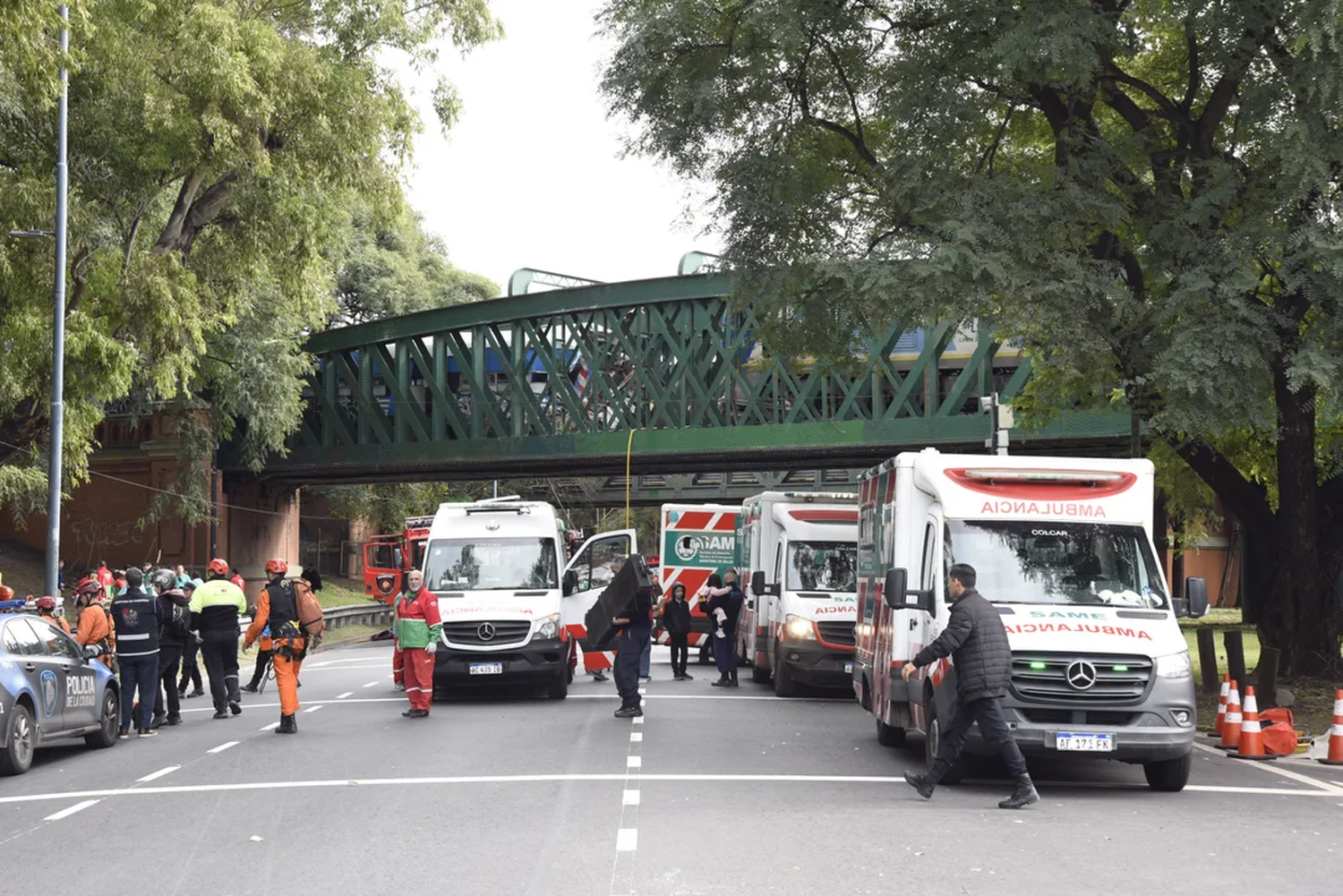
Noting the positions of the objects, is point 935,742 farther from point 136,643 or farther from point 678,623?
point 678,623

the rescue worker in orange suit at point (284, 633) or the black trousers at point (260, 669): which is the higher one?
the rescue worker in orange suit at point (284, 633)

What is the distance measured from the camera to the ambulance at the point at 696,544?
30047mm

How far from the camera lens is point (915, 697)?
44.8ft

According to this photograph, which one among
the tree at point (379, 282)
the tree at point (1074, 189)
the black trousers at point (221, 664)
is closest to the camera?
the tree at point (1074, 189)

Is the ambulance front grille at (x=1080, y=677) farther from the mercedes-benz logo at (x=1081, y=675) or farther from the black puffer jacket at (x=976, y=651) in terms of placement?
the black puffer jacket at (x=976, y=651)

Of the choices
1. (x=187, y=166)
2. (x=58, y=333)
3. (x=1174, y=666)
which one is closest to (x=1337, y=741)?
(x=1174, y=666)

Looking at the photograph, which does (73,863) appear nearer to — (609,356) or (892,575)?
(892,575)

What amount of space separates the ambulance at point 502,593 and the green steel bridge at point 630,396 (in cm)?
2077

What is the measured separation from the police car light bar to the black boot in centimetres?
309

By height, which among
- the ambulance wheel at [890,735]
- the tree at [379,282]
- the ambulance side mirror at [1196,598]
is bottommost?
the ambulance wheel at [890,735]

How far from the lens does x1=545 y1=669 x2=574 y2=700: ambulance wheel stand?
69.1ft

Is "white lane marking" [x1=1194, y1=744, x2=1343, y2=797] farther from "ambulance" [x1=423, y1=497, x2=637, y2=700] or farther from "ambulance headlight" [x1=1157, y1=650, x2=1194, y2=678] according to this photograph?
"ambulance" [x1=423, y1=497, x2=637, y2=700]

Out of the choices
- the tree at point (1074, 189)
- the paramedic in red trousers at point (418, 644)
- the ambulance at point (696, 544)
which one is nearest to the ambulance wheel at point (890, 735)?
the tree at point (1074, 189)

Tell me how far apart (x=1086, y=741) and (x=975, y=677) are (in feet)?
3.90
